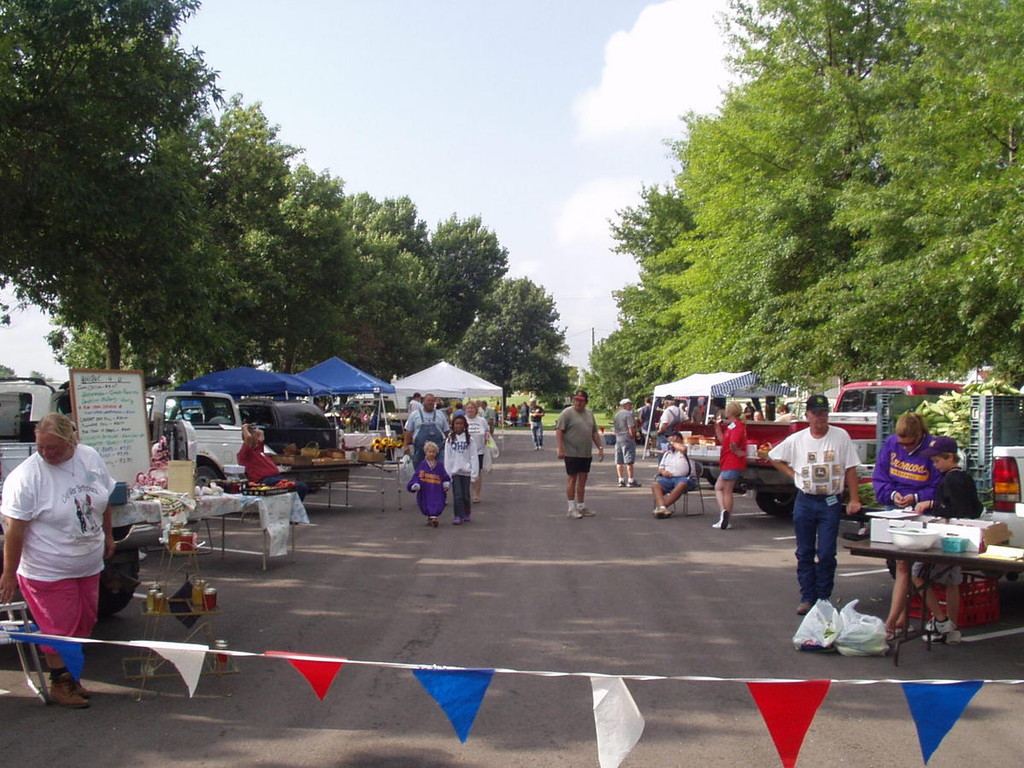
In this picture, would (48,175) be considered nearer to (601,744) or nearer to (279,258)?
(601,744)

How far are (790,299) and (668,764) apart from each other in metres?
18.9

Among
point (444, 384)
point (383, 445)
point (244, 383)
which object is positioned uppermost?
point (444, 384)

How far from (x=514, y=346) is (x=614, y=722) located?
76950mm

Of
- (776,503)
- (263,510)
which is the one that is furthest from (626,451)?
(263,510)

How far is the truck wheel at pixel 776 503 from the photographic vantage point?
15.1 m

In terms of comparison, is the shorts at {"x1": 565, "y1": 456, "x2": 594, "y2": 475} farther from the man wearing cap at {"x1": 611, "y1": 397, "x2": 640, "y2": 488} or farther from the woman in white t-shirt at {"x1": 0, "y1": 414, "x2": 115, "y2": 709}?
the woman in white t-shirt at {"x1": 0, "y1": 414, "x2": 115, "y2": 709}

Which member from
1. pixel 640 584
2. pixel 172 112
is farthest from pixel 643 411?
pixel 640 584

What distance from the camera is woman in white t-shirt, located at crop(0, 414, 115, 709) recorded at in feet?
18.1

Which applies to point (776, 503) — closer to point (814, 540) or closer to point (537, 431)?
point (814, 540)

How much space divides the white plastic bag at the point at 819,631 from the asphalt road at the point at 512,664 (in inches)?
3.7

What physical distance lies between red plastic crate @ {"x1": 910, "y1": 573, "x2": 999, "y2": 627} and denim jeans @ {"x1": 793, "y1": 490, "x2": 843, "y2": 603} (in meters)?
0.68

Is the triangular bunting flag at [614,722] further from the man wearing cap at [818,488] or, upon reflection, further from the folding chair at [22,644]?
the man wearing cap at [818,488]

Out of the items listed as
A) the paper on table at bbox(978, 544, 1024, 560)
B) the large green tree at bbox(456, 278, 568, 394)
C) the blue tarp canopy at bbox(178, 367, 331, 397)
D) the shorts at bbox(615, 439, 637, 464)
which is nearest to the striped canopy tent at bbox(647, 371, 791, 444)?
the shorts at bbox(615, 439, 637, 464)

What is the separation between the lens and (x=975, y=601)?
780 cm
